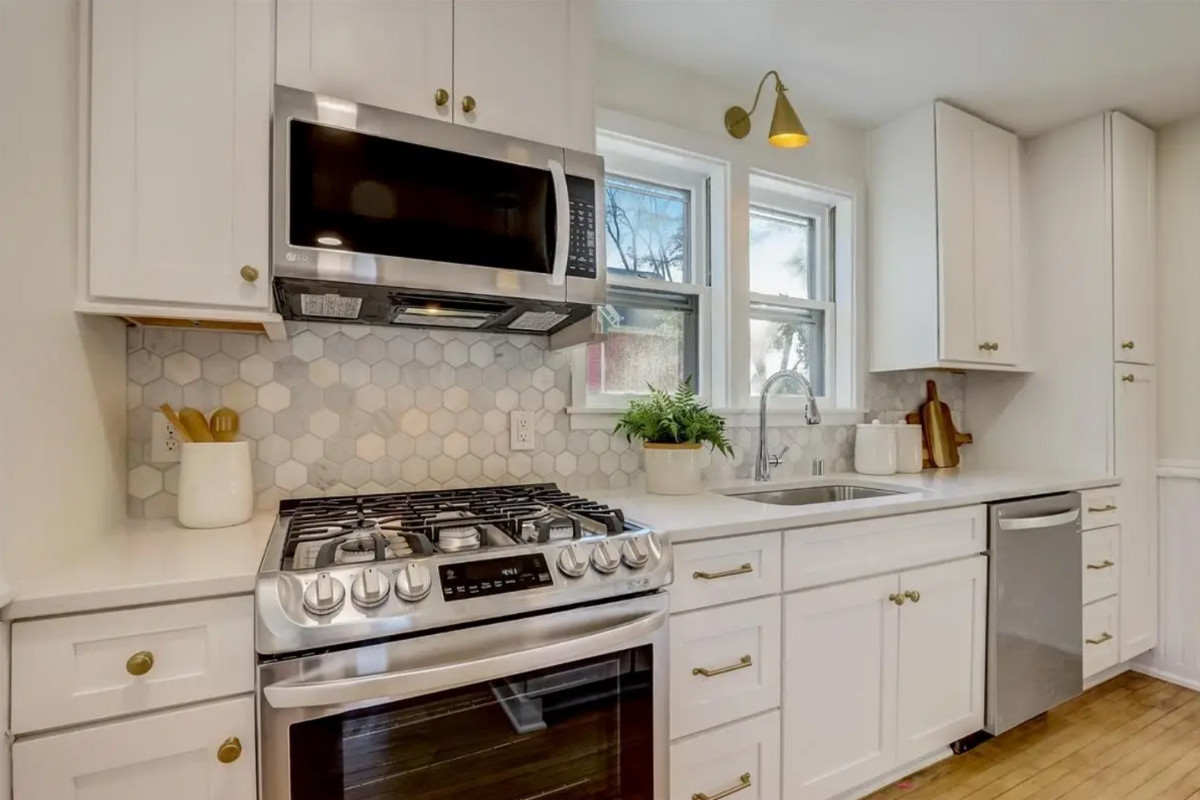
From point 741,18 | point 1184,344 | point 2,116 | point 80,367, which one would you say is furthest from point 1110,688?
point 2,116

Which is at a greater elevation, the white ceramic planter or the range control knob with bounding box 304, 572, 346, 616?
the white ceramic planter

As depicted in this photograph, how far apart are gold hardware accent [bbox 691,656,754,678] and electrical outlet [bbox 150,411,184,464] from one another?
1356mm

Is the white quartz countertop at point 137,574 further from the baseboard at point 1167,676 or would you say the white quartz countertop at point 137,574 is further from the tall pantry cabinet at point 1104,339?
the baseboard at point 1167,676

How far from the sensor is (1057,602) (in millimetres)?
2180

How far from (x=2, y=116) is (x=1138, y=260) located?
3608mm

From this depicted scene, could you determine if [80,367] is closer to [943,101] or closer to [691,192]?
[691,192]

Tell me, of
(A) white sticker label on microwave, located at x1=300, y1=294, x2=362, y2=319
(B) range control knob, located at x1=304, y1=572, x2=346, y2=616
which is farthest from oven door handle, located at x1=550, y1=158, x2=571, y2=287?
(B) range control knob, located at x1=304, y1=572, x2=346, y2=616

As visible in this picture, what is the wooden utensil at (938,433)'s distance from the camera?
2.78 m

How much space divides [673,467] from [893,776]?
46.0 inches

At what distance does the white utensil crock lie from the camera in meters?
1.35

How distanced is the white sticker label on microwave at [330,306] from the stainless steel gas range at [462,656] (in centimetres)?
50

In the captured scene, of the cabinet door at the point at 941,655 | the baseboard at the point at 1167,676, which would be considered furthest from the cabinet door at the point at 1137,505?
the cabinet door at the point at 941,655

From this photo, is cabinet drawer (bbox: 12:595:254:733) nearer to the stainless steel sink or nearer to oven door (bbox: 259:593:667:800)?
oven door (bbox: 259:593:667:800)

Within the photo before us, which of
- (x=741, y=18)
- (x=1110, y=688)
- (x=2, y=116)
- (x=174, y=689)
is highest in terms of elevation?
(x=741, y=18)
